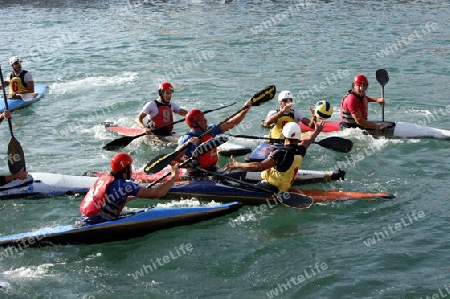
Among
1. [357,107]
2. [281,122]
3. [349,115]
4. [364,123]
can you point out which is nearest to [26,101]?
[281,122]

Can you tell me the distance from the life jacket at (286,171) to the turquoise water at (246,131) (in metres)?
0.45

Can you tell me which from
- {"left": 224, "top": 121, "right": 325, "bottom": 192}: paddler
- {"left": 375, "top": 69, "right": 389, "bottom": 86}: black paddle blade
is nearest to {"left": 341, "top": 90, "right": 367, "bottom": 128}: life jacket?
{"left": 375, "top": 69, "right": 389, "bottom": 86}: black paddle blade

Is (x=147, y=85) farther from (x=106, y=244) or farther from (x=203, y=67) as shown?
(x=106, y=244)

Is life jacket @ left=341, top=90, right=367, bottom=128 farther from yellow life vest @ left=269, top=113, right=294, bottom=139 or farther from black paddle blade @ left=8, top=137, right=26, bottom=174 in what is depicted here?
black paddle blade @ left=8, top=137, right=26, bottom=174

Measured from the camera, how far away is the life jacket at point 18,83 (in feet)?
50.9

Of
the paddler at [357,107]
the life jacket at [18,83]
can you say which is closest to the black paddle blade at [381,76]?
the paddler at [357,107]

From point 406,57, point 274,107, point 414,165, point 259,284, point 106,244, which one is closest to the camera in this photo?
point 259,284

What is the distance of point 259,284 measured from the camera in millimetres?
7801

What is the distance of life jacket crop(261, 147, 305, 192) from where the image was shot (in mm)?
9273

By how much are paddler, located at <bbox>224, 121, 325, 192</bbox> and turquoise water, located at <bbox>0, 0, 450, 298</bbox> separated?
46 cm

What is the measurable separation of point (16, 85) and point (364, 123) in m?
8.63

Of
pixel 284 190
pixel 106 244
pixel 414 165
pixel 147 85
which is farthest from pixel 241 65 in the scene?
pixel 106 244

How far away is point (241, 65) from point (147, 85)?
3.30 metres

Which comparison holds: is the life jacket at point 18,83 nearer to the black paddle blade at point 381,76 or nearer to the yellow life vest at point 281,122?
the yellow life vest at point 281,122
